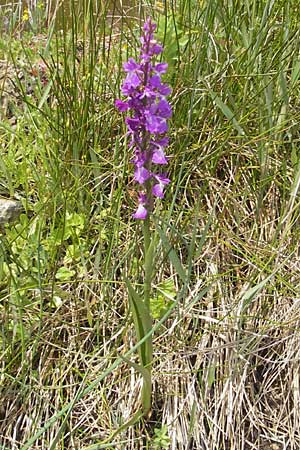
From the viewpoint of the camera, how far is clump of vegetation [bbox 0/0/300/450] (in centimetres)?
125

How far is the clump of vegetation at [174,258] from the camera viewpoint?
4.09 feet

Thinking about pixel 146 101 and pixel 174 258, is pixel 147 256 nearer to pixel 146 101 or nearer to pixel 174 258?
pixel 174 258

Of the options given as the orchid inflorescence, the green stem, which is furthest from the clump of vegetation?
the orchid inflorescence

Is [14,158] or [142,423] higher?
[14,158]

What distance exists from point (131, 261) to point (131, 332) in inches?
6.8

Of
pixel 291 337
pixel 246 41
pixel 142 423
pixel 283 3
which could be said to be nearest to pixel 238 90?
pixel 246 41

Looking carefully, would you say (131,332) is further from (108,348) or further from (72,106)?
(72,106)

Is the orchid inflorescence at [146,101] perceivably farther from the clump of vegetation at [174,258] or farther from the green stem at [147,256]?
the clump of vegetation at [174,258]

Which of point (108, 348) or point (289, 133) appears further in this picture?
point (289, 133)

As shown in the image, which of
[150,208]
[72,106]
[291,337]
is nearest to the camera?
[150,208]

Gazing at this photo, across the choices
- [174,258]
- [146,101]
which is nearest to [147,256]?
[174,258]

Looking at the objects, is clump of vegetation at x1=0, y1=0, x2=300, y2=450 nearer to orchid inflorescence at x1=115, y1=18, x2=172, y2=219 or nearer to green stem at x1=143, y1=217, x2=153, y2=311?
green stem at x1=143, y1=217, x2=153, y2=311

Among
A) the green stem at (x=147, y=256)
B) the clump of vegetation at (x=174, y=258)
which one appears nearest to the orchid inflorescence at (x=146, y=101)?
the green stem at (x=147, y=256)

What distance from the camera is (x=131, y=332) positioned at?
4.27 feet
